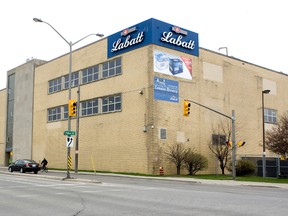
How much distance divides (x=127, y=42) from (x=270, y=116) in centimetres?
2377

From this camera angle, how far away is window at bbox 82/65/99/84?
46897 millimetres

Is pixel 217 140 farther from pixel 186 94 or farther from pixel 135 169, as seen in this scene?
pixel 135 169

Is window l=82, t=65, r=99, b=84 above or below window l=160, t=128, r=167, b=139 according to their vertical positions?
above

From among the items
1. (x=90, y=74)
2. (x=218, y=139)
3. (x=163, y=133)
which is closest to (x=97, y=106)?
(x=90, y=74)

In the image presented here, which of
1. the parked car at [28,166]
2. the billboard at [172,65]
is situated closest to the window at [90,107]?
the parked car at [28,166]

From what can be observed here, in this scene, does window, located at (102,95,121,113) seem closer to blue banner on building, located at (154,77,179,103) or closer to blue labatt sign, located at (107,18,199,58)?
blue labatt sign, located at (107,18,199,58)

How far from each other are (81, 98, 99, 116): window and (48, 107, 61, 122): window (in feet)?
18.6

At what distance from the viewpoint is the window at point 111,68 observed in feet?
144

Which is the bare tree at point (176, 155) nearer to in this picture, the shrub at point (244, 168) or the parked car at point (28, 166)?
the shrub at point (244, 168)

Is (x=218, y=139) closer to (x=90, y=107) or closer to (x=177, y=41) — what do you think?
(x=177, y=41)

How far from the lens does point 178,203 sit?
46.1ft

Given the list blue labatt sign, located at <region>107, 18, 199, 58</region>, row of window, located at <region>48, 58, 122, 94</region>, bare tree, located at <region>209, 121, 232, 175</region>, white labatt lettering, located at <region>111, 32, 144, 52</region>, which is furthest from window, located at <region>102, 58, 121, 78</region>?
bare tree, located at <region>209, 121, 232, 175</region>

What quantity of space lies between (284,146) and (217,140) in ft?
43.4

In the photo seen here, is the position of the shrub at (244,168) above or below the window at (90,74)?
below
